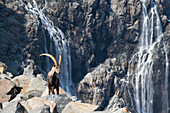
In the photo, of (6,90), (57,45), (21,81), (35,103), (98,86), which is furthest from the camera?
(98,86)

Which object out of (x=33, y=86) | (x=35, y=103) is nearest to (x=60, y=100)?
(x=35, y=103)

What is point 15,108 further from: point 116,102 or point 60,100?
point 116,102

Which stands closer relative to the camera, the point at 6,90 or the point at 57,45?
the point at 6,90

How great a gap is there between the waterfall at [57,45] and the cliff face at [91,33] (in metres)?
1.85

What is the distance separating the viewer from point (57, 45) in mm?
71750

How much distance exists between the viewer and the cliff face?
6531 cm

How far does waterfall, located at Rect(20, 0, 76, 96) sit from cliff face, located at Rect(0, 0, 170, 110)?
1.85 meters

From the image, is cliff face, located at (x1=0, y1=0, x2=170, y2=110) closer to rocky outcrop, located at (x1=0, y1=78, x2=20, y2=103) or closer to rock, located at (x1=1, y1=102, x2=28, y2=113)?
rocky outcrop, located at (x1=0, y1=78, x2=20, y2=103)

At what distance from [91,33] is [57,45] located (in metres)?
13.6

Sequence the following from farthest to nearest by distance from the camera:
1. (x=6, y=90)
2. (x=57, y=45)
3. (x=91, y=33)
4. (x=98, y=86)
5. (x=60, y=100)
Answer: (x=91, y=33) → (x=98, y=86) → (x=57, y=45) → (x=6, y=90) → (x=60, y=100)

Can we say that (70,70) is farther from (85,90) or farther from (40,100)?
(40,100)

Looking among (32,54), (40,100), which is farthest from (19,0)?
(40,100)

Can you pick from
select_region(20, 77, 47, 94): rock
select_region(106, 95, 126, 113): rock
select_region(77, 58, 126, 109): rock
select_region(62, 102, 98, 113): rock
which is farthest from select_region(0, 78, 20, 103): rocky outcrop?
select_region(106, 95, 126, 113): rock

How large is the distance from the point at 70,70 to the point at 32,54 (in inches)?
535
